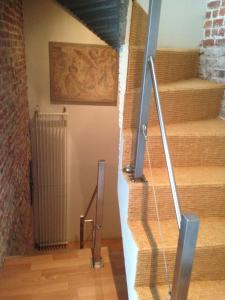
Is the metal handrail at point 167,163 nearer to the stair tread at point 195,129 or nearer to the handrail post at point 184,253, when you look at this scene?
the handrail post at point 184,253

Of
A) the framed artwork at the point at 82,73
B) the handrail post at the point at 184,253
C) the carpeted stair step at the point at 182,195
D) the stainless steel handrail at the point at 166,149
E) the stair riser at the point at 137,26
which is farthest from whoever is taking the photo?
the framed artwork at the point at 82,73

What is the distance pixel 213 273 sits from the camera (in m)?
1.44

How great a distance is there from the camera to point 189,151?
1.76m

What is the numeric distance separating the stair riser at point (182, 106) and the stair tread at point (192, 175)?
0.34 m

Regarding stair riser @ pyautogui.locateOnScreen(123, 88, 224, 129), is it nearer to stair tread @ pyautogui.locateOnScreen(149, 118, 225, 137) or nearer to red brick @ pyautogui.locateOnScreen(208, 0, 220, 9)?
stair tread @ pyautogui.locateOnScreen(149, 118, 225, 137)

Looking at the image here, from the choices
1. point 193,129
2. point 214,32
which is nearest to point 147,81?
point 193,129

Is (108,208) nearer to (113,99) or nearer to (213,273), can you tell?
(113,99)

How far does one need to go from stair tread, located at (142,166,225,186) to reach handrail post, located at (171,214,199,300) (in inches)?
25.7

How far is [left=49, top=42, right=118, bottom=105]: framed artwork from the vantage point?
10.7ft

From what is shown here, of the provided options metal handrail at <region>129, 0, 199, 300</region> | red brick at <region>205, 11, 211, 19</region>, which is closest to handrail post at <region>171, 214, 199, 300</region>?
metal handrail at <region>129, 0, 199, 300</region>

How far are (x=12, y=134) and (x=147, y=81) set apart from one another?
1.54 meters

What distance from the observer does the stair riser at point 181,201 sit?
150 centimetres

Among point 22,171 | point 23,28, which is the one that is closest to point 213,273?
point 22,171

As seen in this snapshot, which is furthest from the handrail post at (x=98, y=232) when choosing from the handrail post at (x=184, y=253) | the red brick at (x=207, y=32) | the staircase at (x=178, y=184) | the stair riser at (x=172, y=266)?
the red brick at (x=207, y=32)
